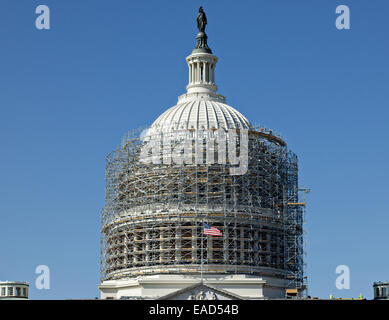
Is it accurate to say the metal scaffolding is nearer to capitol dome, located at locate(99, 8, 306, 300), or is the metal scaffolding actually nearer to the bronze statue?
capitol dome, located at locate(99, 8, 306, 300)

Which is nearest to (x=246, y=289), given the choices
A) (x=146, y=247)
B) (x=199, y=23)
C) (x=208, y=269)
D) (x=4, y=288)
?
(x=208, y=269)

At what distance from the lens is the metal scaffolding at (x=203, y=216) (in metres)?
138

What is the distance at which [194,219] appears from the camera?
138125mm

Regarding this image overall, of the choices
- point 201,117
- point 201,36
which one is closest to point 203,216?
point 201,117

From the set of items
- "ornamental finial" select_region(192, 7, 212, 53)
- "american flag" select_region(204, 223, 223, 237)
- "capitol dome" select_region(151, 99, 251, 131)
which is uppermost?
"ornamental finial" select_region(192, 7, 212, 53)

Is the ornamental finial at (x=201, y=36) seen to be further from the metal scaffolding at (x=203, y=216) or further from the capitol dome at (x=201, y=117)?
the metal scaffolding at (x=203, y=216)

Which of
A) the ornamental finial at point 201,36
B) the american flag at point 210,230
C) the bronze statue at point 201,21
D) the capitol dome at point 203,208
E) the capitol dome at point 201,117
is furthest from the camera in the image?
the bronze statue at point 201,21

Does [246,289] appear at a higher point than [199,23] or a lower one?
lower

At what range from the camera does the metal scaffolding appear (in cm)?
13788

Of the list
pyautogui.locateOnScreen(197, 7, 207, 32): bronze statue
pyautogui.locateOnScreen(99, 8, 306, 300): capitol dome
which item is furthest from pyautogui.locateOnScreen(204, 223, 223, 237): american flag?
pyautogui.locateOnScreen(197, 7, 207, 32): bronze statue

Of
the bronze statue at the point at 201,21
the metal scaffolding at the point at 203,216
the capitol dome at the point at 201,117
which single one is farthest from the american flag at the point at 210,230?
the bronze statue at the point at 201,21
